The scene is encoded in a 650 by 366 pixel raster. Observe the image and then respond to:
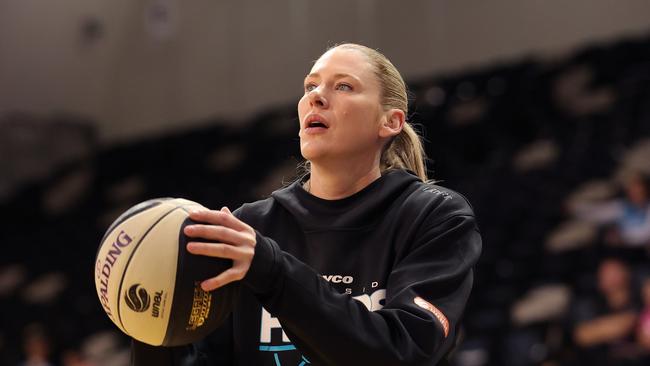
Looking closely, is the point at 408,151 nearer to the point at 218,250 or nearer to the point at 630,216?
the point at 218,250

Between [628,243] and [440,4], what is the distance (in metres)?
4.84

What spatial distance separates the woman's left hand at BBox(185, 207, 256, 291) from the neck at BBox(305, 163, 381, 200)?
56 cm

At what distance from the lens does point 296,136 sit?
9594 mm

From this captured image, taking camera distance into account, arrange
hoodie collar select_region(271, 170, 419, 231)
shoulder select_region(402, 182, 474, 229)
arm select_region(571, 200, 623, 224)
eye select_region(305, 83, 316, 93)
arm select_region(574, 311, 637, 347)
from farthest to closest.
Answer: arm select_region(571, 200, 623, 224) → arm select_region(574, 311, 637, 347) → eye select_region(305, 83, 316, 93) → hoodie collar select_region(271, 170, 419, 231) → shoulder select_region(402, 182, 474, 229)

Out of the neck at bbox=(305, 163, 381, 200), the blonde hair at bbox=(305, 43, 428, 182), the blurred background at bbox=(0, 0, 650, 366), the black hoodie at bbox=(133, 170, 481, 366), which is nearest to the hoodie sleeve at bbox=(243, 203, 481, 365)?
the black hoodie at bbox=(133, 170, 481, 366)

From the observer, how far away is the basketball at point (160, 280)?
1.65 metres

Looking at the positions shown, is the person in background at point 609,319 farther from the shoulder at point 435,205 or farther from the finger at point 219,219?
the finger at point 219,219

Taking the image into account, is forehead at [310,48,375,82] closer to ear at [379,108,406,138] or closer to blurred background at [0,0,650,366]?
ear at [379,108,406,138]

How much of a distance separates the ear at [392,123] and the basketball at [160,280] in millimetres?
643

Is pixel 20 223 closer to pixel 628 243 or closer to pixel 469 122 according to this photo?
pixel 469 122

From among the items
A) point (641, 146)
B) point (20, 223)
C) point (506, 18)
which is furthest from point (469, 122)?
point (20, 223)

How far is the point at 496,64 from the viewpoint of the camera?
928 cm

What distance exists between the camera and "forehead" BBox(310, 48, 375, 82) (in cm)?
217

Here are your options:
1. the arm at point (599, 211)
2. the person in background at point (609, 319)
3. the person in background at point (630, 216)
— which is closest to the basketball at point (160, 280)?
the person in background at point (609, 319)
